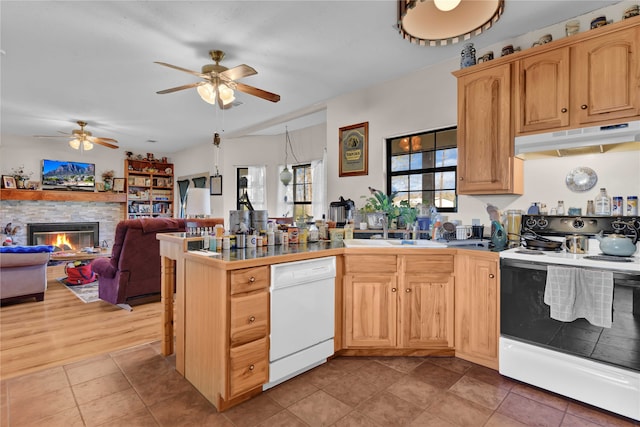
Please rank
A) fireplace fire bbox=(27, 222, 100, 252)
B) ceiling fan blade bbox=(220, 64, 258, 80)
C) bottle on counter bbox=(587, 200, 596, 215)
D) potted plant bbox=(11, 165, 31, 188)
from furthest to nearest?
1. fireplace fire bbox=(27, 222, 100, 252)
2. potted plant bbox=(11, 165, 31, 188)
3. ceiling fan blade bbox=(220, 64, 258, 80)
4. bottle on counter bbox=(587, 200, 596, 215)

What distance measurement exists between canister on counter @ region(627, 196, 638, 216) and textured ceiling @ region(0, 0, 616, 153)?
1.45 metres

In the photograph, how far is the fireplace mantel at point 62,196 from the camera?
6480 millimetres

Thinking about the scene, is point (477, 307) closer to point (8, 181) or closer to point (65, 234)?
point (65, 234)

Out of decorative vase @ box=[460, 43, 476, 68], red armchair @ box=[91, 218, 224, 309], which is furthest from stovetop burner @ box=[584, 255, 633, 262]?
red armchair @ box=[91, 218, 224, 309]

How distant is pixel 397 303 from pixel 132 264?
3.01 meters

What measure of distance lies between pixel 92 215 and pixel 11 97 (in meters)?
3.83

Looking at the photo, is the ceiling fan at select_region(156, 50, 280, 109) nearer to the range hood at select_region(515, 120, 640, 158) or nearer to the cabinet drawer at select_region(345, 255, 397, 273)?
the cabinet drawer at select_region(345, 255, 397, 273)

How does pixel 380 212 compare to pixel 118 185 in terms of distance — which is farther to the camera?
pixel 118 185

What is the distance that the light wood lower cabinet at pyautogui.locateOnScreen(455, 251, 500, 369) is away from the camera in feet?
7.57

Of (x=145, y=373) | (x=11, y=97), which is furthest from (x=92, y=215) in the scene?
(x=145, y=373)

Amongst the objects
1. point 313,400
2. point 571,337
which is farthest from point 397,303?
point 571,337

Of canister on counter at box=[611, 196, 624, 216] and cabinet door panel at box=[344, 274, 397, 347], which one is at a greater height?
canister on counter at box=[611, 196, 624, 216]

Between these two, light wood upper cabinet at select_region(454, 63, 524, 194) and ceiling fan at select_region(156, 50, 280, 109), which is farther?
ceiling fan at select_region(156, 50, 280, 109)

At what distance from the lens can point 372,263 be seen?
8.23 feet
